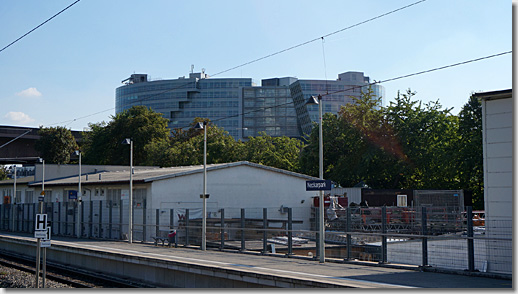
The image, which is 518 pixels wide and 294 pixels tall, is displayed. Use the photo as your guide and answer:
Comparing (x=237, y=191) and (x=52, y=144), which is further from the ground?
(x=52, y=144)

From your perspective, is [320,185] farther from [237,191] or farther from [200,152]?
[200,152]

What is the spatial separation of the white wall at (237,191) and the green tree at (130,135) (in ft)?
153

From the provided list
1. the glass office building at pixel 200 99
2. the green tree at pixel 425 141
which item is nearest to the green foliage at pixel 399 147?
the green tree at pixel 425 141

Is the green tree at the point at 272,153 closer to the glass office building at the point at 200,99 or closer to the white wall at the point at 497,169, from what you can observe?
the white wall at the point at 497,169

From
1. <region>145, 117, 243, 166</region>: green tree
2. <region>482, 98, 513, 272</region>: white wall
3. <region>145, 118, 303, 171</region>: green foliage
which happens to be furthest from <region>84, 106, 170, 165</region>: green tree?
<region>482, 98, 513, 272</region>: white wall

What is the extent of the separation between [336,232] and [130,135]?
68.1 metres

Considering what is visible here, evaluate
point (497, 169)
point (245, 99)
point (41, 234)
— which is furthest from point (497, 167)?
point (245, 99)

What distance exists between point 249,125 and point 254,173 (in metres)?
118

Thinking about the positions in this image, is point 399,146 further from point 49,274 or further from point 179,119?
point 179,119

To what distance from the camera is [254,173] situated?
3875 centimetres

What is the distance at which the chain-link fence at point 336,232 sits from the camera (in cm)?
1658

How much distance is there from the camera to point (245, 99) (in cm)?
15838

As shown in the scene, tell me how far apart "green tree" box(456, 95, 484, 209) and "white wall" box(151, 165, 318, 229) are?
17.5m

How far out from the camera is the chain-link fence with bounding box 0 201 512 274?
1658cm
